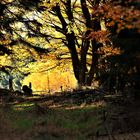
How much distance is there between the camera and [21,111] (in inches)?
871

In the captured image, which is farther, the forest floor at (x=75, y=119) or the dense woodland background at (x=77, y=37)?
the forest floor at (x=75, y=119)

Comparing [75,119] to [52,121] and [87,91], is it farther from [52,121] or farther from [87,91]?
[87,91]

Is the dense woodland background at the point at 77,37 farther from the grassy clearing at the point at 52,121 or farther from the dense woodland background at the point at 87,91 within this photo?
the grassy clearing at the point at 52,121

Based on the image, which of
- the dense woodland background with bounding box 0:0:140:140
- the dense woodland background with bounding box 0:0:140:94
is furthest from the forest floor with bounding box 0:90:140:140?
the dense woodland background with bounding box 0:0:140:94

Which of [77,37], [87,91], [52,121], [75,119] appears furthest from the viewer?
[77,37]

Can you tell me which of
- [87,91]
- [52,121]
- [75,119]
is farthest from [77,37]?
[52,121]

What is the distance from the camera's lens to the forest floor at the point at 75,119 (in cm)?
1778

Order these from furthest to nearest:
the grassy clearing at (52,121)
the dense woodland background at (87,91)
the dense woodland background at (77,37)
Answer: the grassy clearing at (52,121)
the dense woodland background at (87,91)
the dense woodland background at (77,37)

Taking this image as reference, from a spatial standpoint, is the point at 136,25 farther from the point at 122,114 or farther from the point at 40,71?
the point at 40,71

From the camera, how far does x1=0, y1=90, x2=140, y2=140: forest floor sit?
1778 cm

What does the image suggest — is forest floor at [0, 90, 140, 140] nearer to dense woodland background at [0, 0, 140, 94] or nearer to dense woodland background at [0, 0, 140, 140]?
dense woodland background at [0, 0, 140, 140]

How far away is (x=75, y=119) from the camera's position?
20031mm

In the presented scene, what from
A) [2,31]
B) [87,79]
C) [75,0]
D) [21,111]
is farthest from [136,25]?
[75,0]

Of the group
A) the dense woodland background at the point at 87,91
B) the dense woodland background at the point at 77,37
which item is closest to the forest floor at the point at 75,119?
the dense woodland background at the point at 87,91
